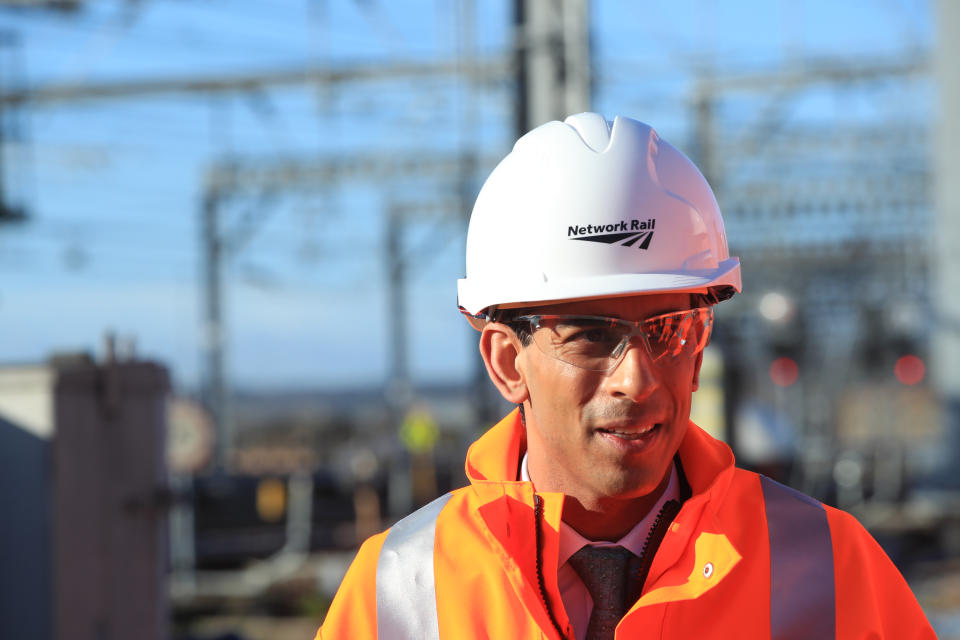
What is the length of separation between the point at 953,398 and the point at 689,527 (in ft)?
51.4

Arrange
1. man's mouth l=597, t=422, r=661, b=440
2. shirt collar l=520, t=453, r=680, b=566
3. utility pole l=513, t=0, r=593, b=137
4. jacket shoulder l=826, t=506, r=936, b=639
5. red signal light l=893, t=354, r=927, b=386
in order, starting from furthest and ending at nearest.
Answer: red signal light l=893, t=354, r=927, b=386 < utility pole l=513, t=0, r=593, b=137 < shirt collar l=520, t=453, r=680, b=566 < man's mouth l=597, t=422, r=661, b=440 < jacket shoulder l=826, t=506, r=936, b=639

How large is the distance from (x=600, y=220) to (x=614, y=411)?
396mm

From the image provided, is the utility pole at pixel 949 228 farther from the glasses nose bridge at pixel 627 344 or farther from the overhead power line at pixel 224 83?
the glasses nose bridge at pixel 627 344

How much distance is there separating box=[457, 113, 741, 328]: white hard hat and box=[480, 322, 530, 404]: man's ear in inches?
2.4

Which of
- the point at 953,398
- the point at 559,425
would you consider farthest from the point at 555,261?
the point at 953,398

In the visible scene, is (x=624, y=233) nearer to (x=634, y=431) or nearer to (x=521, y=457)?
(x=634, y=431)

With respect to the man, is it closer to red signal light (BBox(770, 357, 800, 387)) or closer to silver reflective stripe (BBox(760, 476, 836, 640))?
silver reflective stripe (BBox(760, 476, 836, 640))

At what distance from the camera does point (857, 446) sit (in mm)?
21562

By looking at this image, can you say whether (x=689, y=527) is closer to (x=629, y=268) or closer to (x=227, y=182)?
(x=629, y=268)

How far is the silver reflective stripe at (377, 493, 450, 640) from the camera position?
7.33 ft

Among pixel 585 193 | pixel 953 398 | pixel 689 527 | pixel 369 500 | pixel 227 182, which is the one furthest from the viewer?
pixel 227 182

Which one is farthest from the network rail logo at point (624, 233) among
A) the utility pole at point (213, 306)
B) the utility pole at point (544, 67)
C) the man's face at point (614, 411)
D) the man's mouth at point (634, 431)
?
the utility pole at point (213, 306)

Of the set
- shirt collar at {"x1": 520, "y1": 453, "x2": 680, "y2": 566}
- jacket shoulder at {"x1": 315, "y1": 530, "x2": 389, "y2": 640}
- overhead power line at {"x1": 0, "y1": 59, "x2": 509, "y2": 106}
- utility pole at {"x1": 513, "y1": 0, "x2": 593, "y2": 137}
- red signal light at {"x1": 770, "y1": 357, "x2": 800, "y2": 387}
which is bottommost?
red signal light at {"x1": 770, "y1": 357, "x2": 800, "y2": 387}

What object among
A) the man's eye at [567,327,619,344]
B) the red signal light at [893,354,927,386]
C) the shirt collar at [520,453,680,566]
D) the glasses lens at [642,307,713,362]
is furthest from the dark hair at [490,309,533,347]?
the red signal light at [893,354,927,386]
